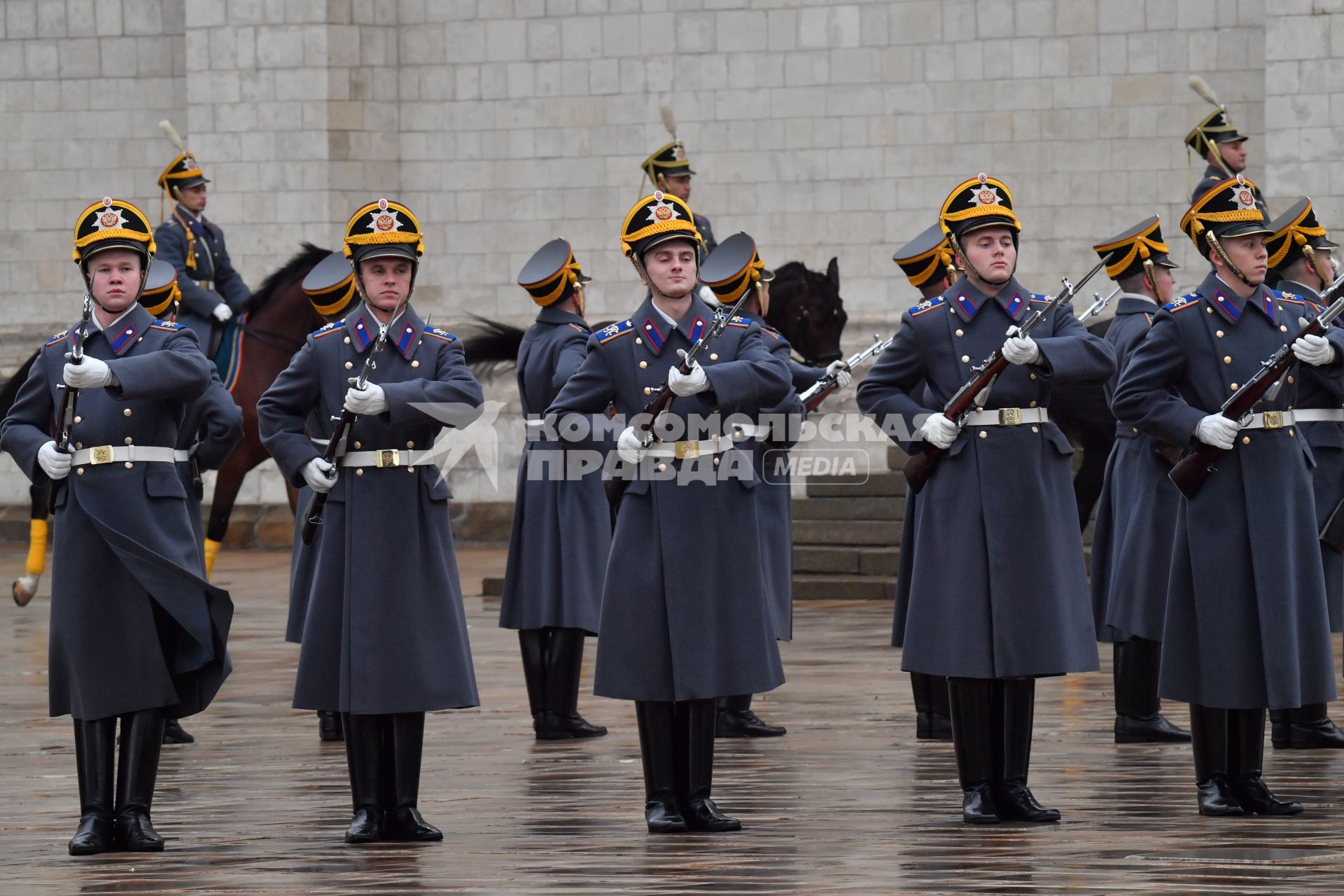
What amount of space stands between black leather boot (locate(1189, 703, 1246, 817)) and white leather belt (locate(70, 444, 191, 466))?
2912mm

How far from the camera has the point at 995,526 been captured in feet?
21.4

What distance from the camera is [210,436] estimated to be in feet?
23.4

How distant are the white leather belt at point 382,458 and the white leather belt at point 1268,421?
2.25 metres

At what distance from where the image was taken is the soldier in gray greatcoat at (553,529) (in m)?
8.89

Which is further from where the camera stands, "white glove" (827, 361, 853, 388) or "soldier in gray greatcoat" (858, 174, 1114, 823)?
"white glove" (827, 361, 853, 388)

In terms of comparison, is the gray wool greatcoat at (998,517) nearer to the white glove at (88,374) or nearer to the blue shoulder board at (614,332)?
the blue shoulder board at (614,332)

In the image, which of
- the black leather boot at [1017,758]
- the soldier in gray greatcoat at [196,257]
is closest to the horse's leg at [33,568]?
the soldier in gray greatcoat at [196,257]

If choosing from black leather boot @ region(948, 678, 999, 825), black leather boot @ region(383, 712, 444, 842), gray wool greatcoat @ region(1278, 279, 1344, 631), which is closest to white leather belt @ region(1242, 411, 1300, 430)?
black leather boot @ region(948, 678, 999, 825)

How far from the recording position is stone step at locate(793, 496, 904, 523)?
1480 centimetres

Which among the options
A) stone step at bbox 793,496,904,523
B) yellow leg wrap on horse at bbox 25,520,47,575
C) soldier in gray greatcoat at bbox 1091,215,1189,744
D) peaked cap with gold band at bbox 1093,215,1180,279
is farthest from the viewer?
stone step at bbox 793,496,904,523

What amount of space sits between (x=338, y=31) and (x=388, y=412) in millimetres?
12474

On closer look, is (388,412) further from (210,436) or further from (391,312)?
(210,436)

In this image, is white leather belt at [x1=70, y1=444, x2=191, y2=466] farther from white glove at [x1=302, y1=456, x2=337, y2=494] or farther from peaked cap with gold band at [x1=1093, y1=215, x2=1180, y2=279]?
peaked cap with gold band at [x1=1093, y1=215, x2=1180, y2=279]

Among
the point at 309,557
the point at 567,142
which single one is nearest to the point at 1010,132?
the point at 567,142
